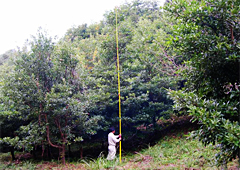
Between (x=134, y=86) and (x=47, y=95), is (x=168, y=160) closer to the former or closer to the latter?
(x=134, y=86)

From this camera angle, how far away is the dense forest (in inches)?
130

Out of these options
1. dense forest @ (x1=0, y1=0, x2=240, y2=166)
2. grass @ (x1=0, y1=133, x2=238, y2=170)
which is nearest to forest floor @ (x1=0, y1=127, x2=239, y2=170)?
grass @ (x1=0, y1=133, x2=238, y2=170)

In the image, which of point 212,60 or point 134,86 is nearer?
point 212,60

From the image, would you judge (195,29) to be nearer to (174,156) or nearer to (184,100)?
(184,100)

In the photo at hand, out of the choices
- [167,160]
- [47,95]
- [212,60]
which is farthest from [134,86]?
[212,60]

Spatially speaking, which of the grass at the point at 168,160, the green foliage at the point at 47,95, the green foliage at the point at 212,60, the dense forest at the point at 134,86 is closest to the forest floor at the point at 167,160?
the grass at the point at 168,160

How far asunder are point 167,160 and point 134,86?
13.4 ft

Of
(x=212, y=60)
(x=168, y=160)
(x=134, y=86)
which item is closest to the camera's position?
(x=212, y=60)

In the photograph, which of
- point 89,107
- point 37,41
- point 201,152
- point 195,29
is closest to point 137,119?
point 89,107

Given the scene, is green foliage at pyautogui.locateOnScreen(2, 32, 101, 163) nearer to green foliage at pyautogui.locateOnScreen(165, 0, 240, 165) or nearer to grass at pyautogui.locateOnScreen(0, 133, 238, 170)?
grass at pyautogui.locateOnScreen(0, 133, 238, 170)

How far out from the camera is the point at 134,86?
9805mm

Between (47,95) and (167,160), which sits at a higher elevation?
(47,95)

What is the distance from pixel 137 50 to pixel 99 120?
13.9 ft

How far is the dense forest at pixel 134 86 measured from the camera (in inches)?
130
